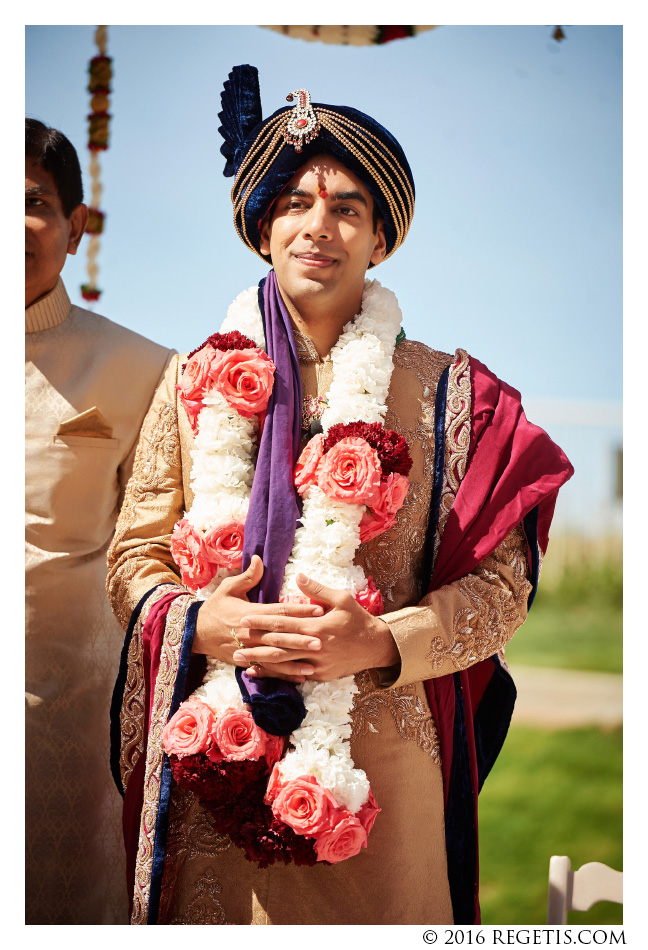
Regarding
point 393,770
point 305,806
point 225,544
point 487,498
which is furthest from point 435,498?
point 305,806

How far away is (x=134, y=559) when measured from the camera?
212 centimetres

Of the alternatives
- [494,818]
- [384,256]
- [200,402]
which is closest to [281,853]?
[200,402]

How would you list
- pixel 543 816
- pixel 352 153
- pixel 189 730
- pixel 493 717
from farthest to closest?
pixel 543 816 < pixel 493 717 < pixel 352 153 < pixel 189 730

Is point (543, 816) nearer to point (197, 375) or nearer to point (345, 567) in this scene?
point (345, 567)

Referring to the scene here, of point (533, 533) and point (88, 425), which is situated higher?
point (88, 425)

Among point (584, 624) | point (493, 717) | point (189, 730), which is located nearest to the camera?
point (189, 730)

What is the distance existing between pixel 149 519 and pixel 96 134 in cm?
159

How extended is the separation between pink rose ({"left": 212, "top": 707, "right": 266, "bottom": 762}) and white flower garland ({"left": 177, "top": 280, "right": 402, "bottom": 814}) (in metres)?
0.06

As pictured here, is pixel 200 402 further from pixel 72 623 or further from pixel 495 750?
pixel 495 750

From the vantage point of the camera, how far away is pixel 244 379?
2006 mm

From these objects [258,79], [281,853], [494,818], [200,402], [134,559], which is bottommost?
[494,818]

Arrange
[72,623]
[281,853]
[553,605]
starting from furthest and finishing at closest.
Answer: [553,605], [72,623], [281,853]

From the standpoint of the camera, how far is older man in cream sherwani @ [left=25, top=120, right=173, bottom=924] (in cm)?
247

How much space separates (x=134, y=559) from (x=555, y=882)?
Answer: 1277 millimetres
